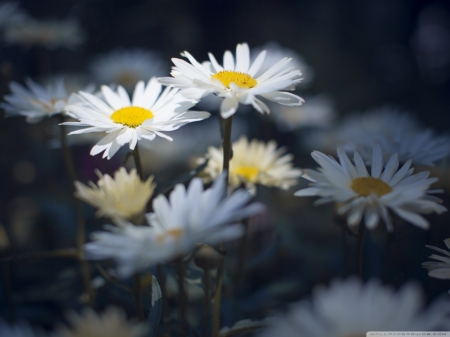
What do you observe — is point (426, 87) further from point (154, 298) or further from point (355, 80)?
point (154, 298)

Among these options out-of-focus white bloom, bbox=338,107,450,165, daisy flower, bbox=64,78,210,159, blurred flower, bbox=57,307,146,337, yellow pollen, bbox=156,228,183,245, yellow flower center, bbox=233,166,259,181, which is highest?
daisy flower, bbox=64,78,210,159

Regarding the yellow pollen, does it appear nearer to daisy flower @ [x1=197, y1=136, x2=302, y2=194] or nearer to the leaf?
the leaf

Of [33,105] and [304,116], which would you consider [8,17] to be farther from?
[304,116]

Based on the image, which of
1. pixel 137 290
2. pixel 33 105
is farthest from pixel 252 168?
pixel 33 105

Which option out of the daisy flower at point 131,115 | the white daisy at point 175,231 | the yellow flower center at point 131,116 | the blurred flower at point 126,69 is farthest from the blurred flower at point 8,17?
the white daisy at point 175,231

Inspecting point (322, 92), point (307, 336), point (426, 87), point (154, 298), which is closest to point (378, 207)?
point (307, 336)

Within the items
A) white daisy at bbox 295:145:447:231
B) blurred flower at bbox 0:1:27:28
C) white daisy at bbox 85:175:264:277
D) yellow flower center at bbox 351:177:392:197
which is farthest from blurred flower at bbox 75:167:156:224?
blurred flower at bbox 0:1:27:28
